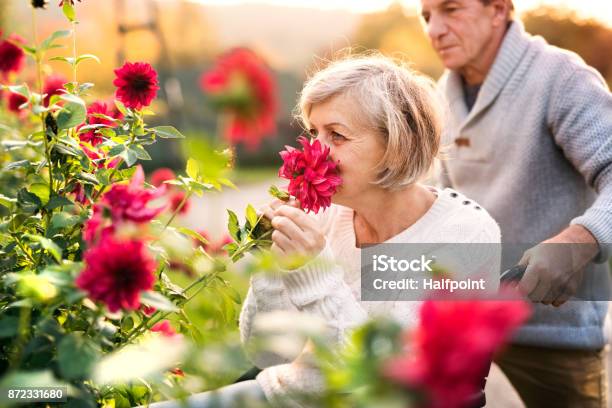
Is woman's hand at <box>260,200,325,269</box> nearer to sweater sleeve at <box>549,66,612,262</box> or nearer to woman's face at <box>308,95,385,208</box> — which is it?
woman's face at <box>308,95,385,208</box>

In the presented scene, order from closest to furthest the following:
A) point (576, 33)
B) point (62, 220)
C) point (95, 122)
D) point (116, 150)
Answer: point (62, 220), point (116, 150), point (95, 122), point (576, 33)

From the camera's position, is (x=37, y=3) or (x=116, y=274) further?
(x=37, y=3)

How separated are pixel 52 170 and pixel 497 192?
1606mm

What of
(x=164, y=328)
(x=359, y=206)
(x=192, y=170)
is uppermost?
(x=192, y=170)

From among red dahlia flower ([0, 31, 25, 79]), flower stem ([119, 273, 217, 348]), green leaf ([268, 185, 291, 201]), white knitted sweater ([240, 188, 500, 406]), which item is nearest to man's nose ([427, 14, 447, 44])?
white knitted sweater ([240, 188, 500, 406])

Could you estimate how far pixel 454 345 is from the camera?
591 millimetres

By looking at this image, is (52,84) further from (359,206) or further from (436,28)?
(436,28)

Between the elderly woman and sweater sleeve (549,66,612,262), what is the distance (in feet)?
1.30

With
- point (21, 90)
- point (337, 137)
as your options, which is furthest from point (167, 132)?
point (337, 137)

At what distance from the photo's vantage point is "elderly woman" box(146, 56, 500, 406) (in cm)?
173

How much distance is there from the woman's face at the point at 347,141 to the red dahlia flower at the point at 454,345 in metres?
1.27

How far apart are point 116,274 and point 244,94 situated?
0.27 m

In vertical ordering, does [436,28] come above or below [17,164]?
above

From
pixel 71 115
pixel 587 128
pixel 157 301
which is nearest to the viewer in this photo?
pixel 157 301
